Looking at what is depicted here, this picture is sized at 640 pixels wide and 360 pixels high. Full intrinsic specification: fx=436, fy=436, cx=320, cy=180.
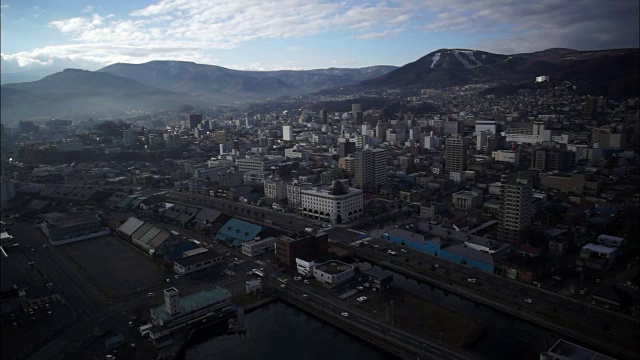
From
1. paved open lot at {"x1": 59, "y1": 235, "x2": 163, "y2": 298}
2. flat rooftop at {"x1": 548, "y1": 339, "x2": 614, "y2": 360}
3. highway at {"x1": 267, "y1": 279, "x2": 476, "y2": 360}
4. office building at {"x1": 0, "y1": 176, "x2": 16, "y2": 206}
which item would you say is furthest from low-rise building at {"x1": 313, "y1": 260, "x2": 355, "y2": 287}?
office building at {"x1": 0, "y1": 176, "x2": 16, "y2": 206}

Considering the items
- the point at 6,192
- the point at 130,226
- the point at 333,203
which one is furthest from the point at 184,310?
the point at 6,192

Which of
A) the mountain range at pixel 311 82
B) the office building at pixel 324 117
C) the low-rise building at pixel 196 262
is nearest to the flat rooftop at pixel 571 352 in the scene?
the low-rise building at pixel 196 262

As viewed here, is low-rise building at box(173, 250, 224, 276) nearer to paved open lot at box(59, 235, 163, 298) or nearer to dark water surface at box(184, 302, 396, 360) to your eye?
paved open lot at box(59, 235, 163, 298)

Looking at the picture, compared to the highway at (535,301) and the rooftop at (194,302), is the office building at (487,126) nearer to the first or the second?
the highway at (535,301)

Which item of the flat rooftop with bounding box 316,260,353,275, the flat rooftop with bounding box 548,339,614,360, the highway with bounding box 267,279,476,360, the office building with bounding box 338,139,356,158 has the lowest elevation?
the highway with bounding box 267,279,476,360

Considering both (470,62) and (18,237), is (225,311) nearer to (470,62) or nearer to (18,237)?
(18,237)
